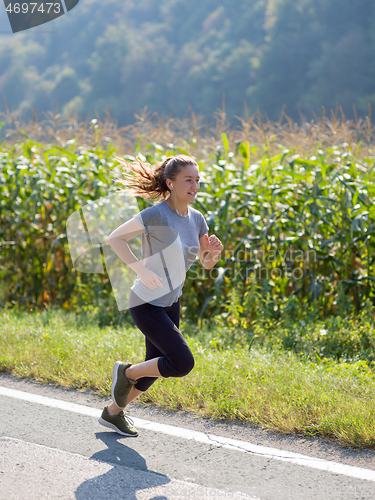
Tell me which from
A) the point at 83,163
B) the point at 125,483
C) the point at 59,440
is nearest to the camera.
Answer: the point at 125,483

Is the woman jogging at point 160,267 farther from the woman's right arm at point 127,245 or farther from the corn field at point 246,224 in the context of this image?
the corn field at point 246,224

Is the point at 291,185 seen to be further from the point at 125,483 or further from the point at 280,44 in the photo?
the point at 280,44

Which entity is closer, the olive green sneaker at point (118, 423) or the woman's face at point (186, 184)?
the woman's face at point (186, 184)

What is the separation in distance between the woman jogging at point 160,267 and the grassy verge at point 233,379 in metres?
0.60

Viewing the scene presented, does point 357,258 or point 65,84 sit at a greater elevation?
point 65,84

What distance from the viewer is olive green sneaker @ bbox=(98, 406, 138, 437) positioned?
3646 mm

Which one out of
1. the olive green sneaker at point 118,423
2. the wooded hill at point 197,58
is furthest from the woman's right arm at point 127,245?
the wooded hill at point 197,58

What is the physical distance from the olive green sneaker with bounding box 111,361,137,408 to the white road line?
294 millimetres

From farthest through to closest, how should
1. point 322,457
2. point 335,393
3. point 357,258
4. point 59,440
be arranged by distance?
point 357,258 → point 335,393 → point 59,440 → point 322,457

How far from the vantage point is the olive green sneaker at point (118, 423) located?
3646 mm

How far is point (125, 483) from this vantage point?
2.98 metres

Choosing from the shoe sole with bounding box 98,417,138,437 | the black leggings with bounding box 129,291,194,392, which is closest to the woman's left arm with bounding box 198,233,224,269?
the black leggings with bounding box 129,291,194,392

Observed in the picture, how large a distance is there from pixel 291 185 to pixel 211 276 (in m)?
1.38

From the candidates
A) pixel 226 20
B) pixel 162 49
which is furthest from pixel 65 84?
pixel 226 20
